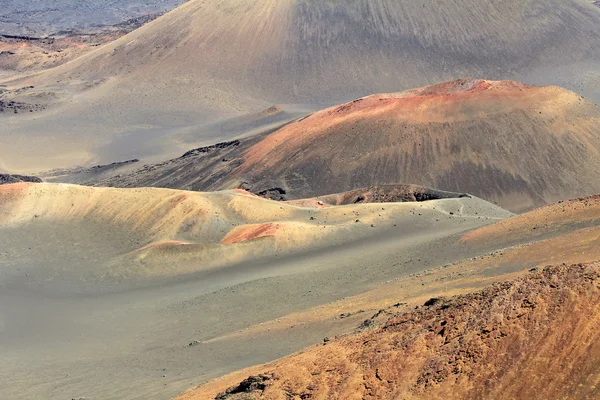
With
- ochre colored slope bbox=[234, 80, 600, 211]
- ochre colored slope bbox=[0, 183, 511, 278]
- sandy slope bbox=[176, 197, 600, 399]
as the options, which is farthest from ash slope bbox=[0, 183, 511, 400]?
ochre colored slope bbox=[234, 80, 600, 211]

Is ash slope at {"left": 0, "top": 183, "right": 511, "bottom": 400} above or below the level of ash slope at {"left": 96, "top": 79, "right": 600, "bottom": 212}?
above

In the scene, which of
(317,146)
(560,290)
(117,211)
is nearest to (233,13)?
(317,146)

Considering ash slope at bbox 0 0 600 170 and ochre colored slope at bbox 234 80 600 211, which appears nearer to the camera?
ochre colored slope at bbox 234 80 600 211

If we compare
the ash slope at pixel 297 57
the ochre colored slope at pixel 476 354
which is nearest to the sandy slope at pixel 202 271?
the ochre colored slope at pixel 476 354

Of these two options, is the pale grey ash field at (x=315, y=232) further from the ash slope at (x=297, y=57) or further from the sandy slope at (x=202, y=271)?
the ash slope at (x=297, y=57)

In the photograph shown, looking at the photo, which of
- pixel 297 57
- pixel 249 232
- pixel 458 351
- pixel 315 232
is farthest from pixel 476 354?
pixel 297 57

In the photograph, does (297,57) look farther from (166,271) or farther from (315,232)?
(166,271)

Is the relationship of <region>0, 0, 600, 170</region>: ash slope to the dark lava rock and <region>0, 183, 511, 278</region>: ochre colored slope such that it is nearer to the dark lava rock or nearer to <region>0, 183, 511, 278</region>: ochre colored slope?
the dark lava rock
